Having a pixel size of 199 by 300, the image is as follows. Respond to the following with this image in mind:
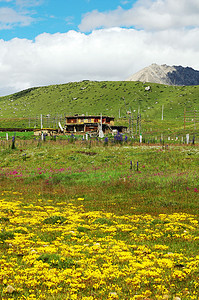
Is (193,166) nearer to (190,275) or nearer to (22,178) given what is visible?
(22,178)

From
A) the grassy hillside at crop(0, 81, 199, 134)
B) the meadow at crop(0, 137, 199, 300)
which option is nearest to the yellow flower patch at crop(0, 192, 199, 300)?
the meadow at crop(0, 137, 199, 300)

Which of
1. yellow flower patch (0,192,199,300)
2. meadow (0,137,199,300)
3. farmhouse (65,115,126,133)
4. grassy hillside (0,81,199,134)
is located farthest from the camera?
grassy hillside (0,81,199,134)

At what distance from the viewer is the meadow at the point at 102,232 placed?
20.8ft

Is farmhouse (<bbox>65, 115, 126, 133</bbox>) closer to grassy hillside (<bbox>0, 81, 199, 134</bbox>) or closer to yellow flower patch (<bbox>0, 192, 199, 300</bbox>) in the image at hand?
grassy hillside (<bbox>0, 81, 199, 134</bbox>)

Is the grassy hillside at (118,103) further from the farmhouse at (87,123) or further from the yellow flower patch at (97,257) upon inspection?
the yellow flower patch at (97,257)

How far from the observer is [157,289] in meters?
6.12

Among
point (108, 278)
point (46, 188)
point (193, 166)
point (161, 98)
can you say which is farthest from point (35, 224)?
point (161, 98)

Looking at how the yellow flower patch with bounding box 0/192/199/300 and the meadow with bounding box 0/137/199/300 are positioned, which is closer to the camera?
the yellow flower patch with bounding box 0/192/199/300

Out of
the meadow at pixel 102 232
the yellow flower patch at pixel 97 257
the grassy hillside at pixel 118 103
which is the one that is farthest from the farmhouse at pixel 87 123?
the yellow flower patch at pixel 97 257

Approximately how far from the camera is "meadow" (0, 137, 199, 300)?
6.35 m

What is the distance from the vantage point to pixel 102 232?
11203 millimetres

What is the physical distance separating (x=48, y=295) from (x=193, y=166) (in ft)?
76.5

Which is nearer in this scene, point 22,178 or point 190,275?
point 190,275

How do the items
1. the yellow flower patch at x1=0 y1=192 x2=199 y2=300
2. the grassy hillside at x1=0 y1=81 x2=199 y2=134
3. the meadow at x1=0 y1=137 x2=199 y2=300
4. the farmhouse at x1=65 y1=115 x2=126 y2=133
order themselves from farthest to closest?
the grassy hillside at x1=0 y1=81 x2=199 y2=134 → the farmhouse at x1=65 y1=115 x2=126 y2=133 → the meadow at x1=0 y1=137 x2=199 y2=300 → the yellow flower patch at x1=0 y1=192 x2=199 y2=300
